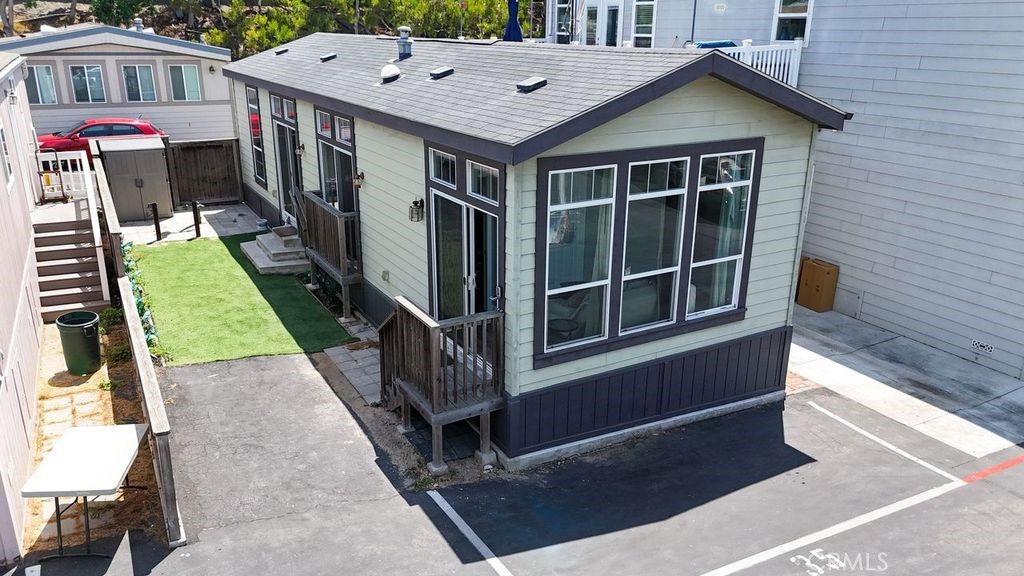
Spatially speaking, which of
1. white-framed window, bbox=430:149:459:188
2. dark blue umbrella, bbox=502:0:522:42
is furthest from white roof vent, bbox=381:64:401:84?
dark blue umbrella, bbox=502:0:522:42

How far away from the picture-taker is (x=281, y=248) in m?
13.0

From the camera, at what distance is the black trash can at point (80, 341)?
8719 mm

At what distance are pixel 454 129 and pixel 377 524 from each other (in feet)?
12.0

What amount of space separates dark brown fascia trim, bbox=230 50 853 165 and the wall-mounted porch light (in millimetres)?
849

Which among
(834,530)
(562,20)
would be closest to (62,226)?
(834,530)

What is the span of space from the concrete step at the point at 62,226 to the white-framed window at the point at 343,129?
13.8 ft

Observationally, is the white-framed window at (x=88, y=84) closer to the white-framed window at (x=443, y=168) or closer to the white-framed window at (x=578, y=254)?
the white-framed window at (x=443, y=168)

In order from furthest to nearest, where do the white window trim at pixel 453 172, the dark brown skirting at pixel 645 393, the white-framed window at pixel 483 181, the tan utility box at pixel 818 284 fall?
1. the tan utility box at pixel 818 284
2. the white window trim at pixel 453 172
3. the dark brown skirting at pixel 645 393
4. the white-framed window at pixel 483 181

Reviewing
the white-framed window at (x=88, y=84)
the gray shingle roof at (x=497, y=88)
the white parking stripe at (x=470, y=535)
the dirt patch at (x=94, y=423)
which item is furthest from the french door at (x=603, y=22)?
the white parking stripe at (x=470, y=535)

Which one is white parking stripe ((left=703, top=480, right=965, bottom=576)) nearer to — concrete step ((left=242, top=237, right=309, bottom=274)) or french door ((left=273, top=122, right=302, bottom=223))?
concrete step ((left=242, top=237, right=309, bottom=274))

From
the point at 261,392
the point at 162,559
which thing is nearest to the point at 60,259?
the point at 261,392

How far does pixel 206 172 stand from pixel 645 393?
12880 millimetres

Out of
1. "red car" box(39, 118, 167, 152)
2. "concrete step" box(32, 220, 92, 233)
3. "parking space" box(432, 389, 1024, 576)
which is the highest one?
"red car" box(39, 118, 167, 152)

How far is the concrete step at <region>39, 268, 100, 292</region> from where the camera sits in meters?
10.8
